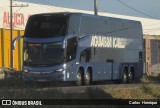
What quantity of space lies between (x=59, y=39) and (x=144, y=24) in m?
57.4

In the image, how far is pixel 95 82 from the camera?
34062 mm

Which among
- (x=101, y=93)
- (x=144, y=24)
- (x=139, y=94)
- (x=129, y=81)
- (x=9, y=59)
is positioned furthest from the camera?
(x=144, y=24)

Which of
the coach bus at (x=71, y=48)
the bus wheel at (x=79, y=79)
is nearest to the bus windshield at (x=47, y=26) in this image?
the coach bus at (x=71, y=48)

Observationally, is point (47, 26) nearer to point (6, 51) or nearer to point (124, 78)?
point (124, 78)

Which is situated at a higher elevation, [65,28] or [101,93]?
[65,28]

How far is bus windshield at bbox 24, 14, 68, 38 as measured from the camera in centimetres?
2833

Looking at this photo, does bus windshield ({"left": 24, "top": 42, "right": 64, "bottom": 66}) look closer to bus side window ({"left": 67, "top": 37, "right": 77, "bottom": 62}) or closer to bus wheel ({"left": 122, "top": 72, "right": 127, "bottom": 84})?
bus side window ({"left": 67, "top": 37, "right": 77, "bottom": 62})

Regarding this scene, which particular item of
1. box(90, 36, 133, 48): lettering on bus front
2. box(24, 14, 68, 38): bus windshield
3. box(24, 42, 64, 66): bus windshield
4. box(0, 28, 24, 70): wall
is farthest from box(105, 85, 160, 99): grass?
box(0, 28, 24, 70): wall

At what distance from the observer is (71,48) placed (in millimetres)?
28797

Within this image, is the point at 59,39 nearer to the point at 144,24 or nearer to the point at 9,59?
the point at 9,59

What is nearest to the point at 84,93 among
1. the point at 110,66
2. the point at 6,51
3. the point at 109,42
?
the point at 109,42

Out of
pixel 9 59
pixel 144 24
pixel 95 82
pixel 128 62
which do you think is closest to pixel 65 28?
pixel 95 82

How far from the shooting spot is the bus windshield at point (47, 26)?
92.9ft

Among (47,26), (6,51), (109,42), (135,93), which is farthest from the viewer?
(6,51)
